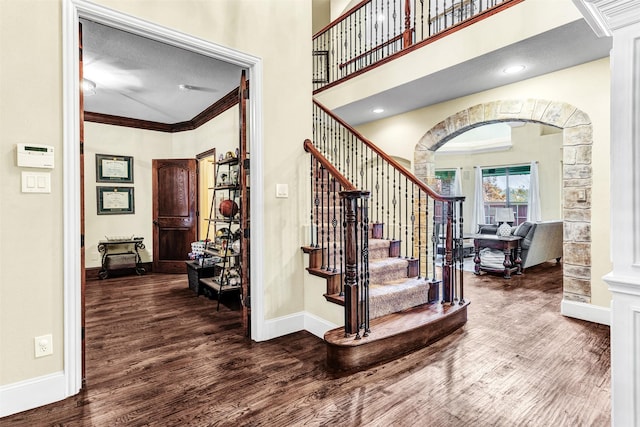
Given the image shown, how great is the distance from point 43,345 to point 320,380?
1680 millimetres

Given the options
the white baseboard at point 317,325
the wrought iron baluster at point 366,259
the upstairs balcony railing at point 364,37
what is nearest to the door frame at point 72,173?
the white baseboard at point 317,325

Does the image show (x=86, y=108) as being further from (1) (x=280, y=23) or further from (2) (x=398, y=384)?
(2) (x=398, y=384)

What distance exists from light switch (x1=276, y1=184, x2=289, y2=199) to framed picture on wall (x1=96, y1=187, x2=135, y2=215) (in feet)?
14.4

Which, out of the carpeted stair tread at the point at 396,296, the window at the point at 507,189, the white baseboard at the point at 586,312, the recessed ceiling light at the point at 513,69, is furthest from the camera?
the window at the point at 507,189

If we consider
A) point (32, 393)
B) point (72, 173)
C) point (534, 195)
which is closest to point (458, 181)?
point (534, 195)

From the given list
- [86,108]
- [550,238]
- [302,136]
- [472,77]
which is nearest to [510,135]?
[550,238]

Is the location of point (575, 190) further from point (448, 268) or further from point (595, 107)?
point (448, 268)

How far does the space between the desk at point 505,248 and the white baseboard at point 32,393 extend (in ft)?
18.7

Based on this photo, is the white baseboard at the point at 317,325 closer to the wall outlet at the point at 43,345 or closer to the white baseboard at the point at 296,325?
the white baseboard at the point at 296,325

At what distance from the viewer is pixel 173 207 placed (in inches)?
243

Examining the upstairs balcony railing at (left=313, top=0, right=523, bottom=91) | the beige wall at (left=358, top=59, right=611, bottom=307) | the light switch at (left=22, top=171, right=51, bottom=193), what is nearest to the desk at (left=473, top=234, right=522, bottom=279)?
the beige wall at (left=358, top=59, right=611, bottom=307)

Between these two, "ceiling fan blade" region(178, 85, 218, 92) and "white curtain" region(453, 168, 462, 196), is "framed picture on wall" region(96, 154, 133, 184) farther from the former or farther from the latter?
"white curtain" region(453, 168, 462, 196)

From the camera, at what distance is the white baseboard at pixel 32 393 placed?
186 centimetres

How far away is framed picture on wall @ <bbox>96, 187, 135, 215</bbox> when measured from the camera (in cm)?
582
